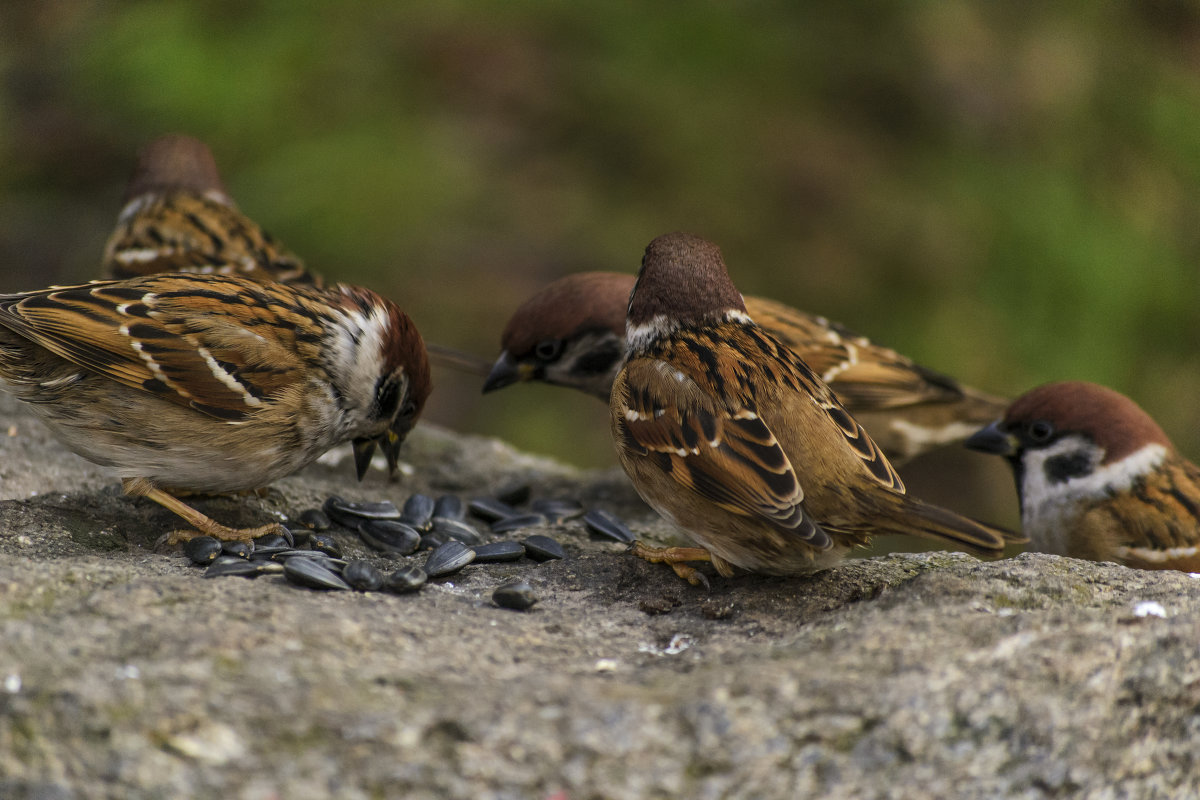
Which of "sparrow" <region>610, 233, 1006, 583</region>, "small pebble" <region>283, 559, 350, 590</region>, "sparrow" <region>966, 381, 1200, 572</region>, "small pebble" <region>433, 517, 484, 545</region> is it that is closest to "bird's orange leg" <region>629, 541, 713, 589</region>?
"sparrow" <region>610, 233, 1006, 583</region>

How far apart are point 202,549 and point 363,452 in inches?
35.8

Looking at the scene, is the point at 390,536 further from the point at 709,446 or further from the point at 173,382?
the point at 709,446

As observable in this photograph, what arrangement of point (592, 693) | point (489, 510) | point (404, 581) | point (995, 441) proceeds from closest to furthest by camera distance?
point (592, 693)
point (404, 581)
point (489, 510)
point (995, 441)

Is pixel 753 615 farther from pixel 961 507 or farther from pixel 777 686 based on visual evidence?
pixel 961 507

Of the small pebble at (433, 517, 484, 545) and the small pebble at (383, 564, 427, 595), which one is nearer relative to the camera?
the small pebble at (383, 564, 427, 595)

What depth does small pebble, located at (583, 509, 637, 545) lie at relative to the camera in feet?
12.7

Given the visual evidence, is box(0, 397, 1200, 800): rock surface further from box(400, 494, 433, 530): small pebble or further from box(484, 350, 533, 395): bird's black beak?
box(484, 350, 533, 395): bird's black beak

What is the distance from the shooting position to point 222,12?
6.70 metres

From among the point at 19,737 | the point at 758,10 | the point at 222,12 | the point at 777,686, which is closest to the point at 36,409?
the point at 19,737

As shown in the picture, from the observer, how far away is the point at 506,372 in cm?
487

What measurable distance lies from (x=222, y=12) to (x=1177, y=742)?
621 centimetres

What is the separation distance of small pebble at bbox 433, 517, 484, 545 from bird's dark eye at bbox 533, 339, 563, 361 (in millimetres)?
1160

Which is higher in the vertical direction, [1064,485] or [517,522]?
[1064,485]

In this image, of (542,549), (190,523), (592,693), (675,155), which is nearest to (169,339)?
(190,523)
